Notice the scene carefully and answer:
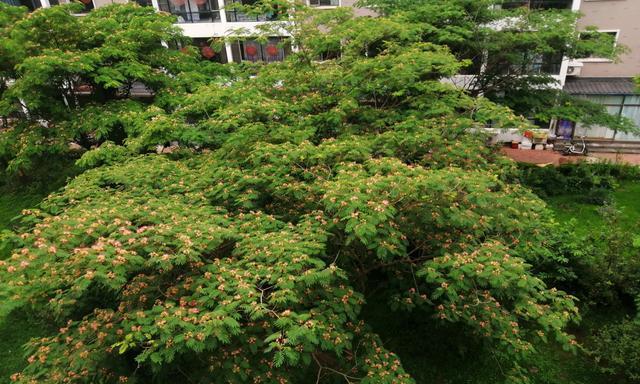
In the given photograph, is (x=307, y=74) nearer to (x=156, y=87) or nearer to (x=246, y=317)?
(x=156, y=87)

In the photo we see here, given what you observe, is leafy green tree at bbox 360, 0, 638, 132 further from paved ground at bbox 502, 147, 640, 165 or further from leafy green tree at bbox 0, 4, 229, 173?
leafy green tree at bbox 0, 4, 229, 173

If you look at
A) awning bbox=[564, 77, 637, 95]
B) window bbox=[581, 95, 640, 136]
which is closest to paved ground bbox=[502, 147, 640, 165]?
window bbox=[581, 95, 640, 136]

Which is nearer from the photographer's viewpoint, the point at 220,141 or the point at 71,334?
the point at 71,334

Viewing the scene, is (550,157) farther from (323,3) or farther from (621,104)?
(323,3)

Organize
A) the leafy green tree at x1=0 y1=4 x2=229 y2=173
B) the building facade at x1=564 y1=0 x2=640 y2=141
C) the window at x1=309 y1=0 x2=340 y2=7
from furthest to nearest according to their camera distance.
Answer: the window at x1=309 y1=0 x2=340 y2=7
the building facade at x1=564 y1=0 x2=640 y2=141
the leafy green tree at x1=0 y1=4 x2=229 y2=173

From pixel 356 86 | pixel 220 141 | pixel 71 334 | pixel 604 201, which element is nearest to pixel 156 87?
pixel 220 141

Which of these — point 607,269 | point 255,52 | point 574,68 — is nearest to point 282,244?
point 607,269

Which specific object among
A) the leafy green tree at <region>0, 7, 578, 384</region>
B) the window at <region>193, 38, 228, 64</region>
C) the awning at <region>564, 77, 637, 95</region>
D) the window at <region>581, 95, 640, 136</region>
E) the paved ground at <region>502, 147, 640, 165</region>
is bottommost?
the paved ground at <region>502, 147, 640, 165</region>

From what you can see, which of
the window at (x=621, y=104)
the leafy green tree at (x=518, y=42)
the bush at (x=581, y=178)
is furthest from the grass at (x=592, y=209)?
the window at (x=621, y=104)
